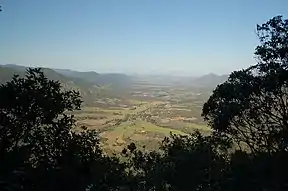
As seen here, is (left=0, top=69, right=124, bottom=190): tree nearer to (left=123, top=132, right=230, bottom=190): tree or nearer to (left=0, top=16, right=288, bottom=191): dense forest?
(left=0, top=16, right=288, bottom=191): dense forest

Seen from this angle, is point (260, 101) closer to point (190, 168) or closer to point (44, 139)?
point (190, 168)

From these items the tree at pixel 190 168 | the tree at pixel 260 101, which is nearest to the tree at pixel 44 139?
the tree at pixel 190 168

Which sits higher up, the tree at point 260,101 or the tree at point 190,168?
the tree at point 260,101

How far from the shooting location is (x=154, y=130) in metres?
65.5

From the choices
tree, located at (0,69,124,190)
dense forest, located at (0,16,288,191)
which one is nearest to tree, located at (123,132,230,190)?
dense forest, located at (0,16,288,191)

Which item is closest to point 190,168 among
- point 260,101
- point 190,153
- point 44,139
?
point 190,153

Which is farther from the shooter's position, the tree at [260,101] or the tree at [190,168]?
the tree at [190,168]

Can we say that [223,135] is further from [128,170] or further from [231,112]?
[128,170]

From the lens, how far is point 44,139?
1166cm

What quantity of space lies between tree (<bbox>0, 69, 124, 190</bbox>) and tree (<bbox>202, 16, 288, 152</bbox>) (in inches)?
194

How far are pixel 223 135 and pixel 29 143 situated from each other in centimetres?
748

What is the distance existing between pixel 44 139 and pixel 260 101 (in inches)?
304

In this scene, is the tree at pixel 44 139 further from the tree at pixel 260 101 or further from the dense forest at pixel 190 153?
the tree at pixel 260 101

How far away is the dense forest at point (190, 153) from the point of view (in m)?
10.9
